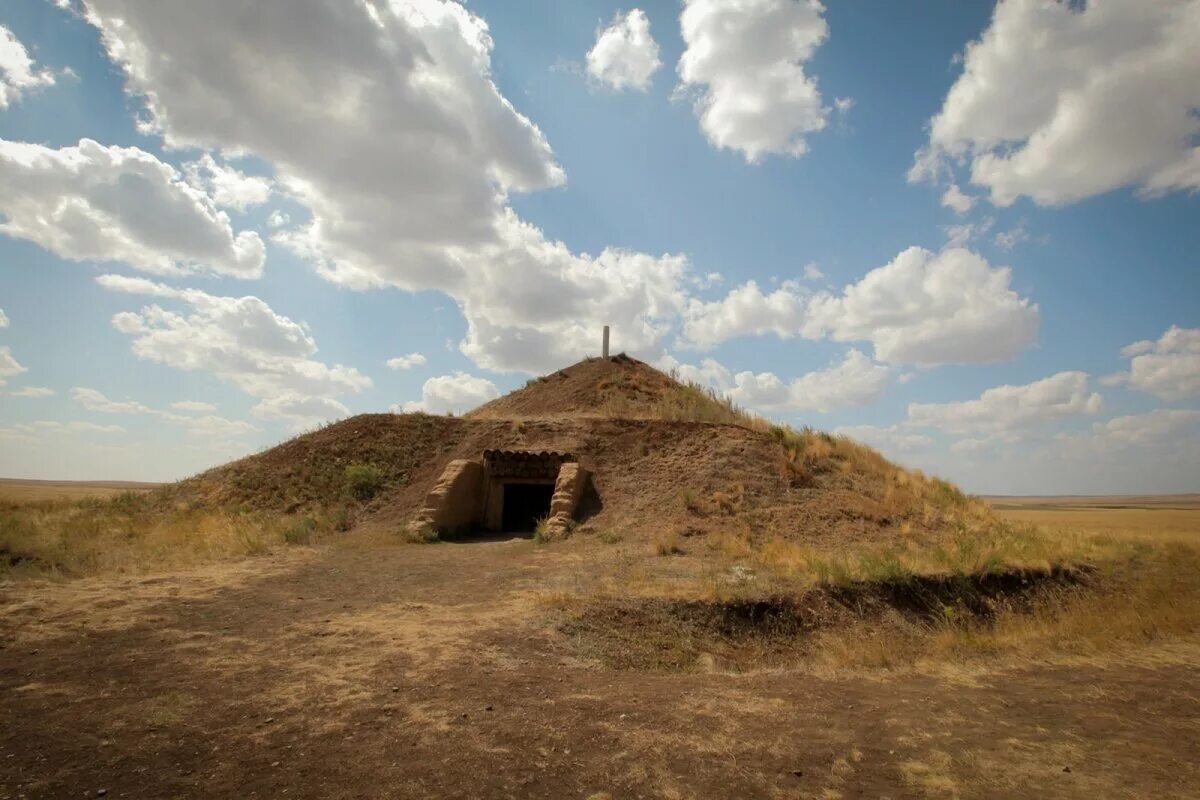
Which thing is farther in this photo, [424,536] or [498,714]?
[424,536]

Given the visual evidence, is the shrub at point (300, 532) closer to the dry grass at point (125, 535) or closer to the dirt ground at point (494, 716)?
the dry grass at point (125, 535)

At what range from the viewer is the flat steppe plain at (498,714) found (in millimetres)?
3979

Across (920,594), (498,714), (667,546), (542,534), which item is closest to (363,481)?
(542,534)

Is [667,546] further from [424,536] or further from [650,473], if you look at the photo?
[424,536]

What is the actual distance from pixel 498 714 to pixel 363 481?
13056 millimetres

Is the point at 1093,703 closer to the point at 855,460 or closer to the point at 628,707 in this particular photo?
the point at 628,707

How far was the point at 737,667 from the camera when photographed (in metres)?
7.25

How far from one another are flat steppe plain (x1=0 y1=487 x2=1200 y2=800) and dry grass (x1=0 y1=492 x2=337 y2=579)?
202cm

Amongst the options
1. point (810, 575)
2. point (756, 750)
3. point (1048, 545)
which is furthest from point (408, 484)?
point (1048, 545)

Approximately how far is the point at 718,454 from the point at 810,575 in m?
6.52

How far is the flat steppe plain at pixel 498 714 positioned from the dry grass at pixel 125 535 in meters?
2.02

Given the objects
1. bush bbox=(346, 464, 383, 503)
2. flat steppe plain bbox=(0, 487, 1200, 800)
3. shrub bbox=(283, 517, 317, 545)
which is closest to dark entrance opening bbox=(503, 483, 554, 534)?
bush bbox=(346, 464, 383, 503)

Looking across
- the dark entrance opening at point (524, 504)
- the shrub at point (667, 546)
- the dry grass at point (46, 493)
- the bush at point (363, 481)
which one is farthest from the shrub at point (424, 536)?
the dry grass at point (46, 493)

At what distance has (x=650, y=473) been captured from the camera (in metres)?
15.9
